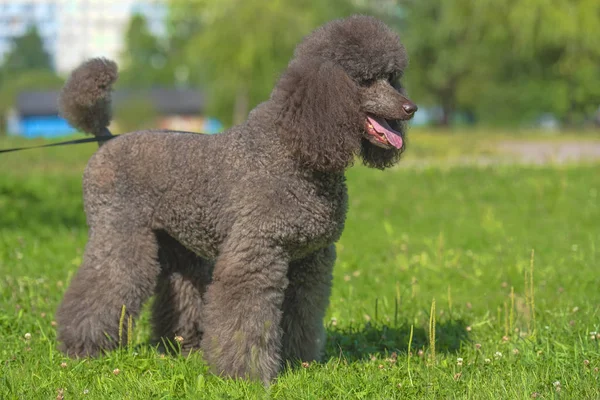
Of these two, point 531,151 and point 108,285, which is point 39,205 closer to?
point 108,285

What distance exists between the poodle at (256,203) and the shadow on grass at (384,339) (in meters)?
0.30

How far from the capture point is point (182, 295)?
463cm

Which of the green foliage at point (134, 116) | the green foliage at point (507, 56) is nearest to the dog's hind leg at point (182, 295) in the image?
the green foliage at point (507, 56)

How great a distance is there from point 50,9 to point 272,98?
120m

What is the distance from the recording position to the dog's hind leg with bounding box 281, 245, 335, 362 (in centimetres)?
409

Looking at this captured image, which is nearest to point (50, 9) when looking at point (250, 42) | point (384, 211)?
point (250, 42)

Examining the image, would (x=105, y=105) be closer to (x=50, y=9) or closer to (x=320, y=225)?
(x=320, y=225)

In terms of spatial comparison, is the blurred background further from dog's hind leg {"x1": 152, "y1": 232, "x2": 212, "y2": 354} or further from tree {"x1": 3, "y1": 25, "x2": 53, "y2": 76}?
tree {"x1": 3, "y1": 25, "x2": 53, "y2": 76}

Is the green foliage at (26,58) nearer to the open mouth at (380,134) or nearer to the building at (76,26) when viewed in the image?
the building at (76,26)

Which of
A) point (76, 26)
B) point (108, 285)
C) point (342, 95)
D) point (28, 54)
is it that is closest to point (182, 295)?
point (108, 285)

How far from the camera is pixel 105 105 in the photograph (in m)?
4.66

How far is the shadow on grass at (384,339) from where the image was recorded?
4422mm

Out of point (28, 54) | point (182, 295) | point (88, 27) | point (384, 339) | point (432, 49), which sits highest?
point (88, 27)

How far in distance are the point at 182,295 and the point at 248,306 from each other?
99 centimetres
